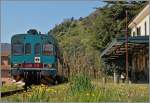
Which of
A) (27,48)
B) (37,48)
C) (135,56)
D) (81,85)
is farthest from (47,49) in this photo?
(135,56)

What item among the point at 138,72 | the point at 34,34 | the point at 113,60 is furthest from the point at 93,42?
the point at 34,34

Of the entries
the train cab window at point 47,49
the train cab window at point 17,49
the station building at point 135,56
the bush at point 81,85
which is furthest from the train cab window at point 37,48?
the bush at point 81,85

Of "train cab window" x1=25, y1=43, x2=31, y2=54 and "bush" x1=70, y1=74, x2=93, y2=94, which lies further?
"train cab window" x1=25, y1=43, x2=31, y2=54

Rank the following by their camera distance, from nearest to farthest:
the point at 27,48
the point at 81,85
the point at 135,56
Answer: the point at 81,85
the point at 27,48
the point at 135,56

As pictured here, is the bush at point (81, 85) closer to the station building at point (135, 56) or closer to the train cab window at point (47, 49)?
the train cab window at point (47, 49)

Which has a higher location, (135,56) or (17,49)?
(17,49)

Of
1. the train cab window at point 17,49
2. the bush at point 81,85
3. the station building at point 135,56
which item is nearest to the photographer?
the bush at point 81,85

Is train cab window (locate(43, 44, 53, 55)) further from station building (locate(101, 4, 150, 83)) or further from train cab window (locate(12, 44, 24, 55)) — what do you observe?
station building (locate(101, 4, 150, 83))

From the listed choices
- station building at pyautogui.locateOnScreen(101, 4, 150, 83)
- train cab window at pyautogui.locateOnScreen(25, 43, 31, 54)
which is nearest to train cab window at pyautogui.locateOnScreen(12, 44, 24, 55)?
train cab window at pyautogui.locateOnScreen(25, 43, 31, 54)

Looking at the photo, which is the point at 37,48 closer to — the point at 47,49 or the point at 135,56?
the point at 47,49

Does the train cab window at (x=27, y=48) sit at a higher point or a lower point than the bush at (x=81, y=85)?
higher

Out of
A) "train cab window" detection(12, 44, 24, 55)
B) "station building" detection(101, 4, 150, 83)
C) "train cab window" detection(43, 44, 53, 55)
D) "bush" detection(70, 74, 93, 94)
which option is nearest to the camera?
"bush" detection(70, 74, 93, 94)

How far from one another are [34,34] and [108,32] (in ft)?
69.7

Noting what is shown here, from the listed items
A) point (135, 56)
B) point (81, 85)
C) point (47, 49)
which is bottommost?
point (81, 85)
